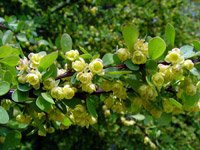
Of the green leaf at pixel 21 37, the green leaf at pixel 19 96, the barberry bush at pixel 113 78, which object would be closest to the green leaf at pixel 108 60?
the barberry bush at pixel 113 78

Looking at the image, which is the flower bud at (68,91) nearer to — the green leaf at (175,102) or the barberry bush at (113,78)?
the barberry bush at (113,78)

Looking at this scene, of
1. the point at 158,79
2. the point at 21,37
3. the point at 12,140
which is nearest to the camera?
the point at 158,79

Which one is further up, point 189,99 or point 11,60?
point 11,60

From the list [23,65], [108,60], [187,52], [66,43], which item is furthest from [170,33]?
[23,65]

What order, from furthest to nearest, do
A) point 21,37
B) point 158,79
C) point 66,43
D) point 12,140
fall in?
point 21,37, point 12,140, point 66,43, point 158,79

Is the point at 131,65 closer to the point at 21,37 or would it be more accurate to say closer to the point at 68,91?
the point at 68,91

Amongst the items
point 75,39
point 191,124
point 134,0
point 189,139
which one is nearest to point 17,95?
point 75,39

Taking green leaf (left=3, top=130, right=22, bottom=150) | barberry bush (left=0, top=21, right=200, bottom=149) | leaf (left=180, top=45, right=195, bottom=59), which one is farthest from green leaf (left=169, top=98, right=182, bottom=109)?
green leaf (left=3, top=130, right=22, bottom=150)
